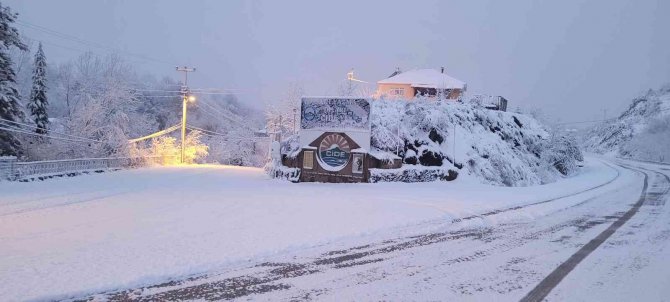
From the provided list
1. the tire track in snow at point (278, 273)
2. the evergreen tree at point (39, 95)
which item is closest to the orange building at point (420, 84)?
the evergreen tree at point (39, 95)

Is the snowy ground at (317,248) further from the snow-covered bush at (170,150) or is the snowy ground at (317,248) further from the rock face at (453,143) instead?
the snow-covered bush at (170,150)

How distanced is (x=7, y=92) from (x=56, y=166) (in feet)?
25.4

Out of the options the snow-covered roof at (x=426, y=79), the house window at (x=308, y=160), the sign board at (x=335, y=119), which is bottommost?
the house window at (x=308, y=160)

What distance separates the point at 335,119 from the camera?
25016mm

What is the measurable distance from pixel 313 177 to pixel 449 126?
9529mm

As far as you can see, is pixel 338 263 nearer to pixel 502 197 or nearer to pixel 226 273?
pixel 226 273

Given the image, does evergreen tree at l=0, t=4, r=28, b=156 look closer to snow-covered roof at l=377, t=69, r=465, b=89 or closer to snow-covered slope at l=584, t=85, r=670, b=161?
snow-covered roof at l=377, t=69, r=465, b=89

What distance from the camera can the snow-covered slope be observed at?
68938 mm

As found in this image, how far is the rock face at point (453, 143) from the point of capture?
26250 millimetres

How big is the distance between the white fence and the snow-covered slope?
66138mm

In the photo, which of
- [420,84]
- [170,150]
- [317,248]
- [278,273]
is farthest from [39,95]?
[278,273]

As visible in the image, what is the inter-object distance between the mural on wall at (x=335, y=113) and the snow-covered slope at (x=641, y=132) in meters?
57.7

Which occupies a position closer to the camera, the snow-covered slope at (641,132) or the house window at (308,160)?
the house window at (308,160)

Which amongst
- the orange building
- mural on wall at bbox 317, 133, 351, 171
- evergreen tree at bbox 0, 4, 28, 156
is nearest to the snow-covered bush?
evergreen tree at bbox 0, 4, 28, 156
